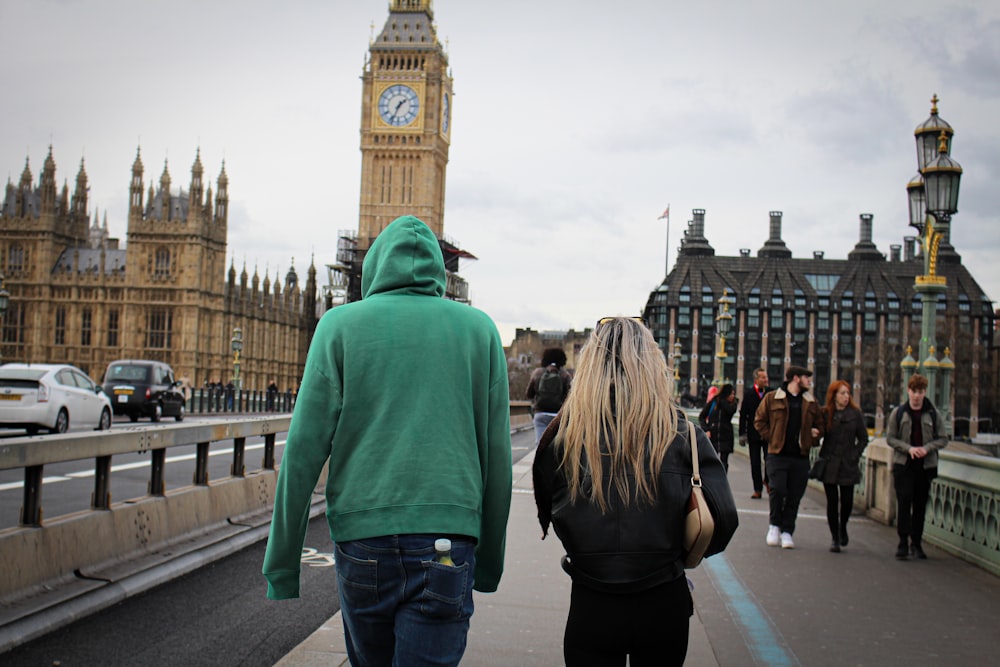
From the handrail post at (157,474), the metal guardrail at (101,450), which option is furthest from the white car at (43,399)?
the handrail post at (157,474)

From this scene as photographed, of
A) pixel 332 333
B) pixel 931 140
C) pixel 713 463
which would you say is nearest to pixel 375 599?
pixel 332 333

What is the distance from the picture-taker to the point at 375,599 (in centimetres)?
288

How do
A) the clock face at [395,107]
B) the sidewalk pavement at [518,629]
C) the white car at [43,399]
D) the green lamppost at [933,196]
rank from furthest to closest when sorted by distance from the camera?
the clock face at [395,107] → the white car at [43,399] → the green lamppost at [933,196] → the sidewalk pavement at [518,629]

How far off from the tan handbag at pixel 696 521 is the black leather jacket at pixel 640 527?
20mm

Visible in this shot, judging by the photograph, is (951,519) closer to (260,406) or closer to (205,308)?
(260,406)

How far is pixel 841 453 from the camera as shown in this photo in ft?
33.0

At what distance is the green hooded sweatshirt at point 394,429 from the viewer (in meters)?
2.92

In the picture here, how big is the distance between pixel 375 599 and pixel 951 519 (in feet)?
28.5

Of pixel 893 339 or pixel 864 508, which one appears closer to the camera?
pixel 864 508

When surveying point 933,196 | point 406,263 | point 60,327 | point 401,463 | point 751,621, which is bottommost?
point 751,621

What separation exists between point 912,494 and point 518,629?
5.02m

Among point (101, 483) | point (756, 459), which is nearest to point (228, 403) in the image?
point (756, 459)

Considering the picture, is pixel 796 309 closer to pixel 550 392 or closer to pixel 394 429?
pixel 550 392

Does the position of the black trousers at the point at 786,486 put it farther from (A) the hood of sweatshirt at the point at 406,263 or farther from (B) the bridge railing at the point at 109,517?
(A) the hood of sweatshirt at the point at 406,263
